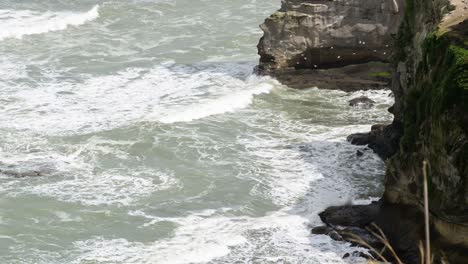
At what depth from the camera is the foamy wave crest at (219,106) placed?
82.7ft

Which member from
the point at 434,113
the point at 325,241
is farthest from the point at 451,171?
the point at 325,241

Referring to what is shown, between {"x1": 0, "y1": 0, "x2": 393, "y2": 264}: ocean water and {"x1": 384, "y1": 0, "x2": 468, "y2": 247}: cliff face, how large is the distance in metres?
1.82

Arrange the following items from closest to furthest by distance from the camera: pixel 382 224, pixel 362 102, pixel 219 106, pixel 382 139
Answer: pixel 382 224 → pixel 382 139 → pixel 362 102 → pixel 219 106

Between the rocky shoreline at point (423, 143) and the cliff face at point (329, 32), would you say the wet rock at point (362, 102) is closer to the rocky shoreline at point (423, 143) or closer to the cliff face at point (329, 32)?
the cliff face at point (329, 32)

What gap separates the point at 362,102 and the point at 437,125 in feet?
36.2

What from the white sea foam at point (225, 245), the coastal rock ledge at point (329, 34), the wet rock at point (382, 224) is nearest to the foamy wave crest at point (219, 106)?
the coastal rock ledge at point (329, 34)

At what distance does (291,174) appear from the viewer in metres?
20.8

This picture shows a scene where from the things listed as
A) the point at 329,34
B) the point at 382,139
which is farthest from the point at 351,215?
the point at 329,34

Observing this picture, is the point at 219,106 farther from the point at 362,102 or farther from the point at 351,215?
the point at 351,215

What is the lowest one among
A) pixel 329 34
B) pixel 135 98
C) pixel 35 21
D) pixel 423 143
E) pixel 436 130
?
pixel 135 98

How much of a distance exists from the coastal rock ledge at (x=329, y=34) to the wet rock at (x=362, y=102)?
137 cm

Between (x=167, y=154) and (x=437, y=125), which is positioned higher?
(x=437, y=125)

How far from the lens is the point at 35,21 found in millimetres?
39188

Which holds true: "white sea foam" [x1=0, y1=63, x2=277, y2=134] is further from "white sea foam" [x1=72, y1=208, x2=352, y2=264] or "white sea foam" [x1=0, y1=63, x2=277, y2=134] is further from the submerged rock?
"white sea foam" [x1=72, y1=208, x2=352, y2=264]
